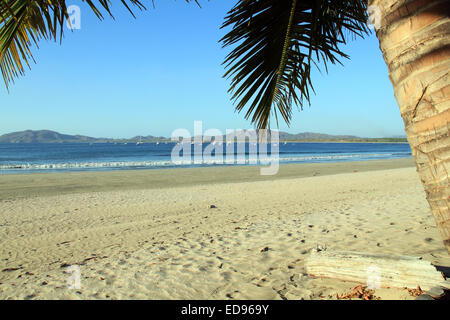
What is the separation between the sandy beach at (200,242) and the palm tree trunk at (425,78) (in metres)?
1.83

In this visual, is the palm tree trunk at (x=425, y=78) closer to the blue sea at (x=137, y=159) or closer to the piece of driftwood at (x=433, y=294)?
the piece of driftwood at (x=433, y=294)

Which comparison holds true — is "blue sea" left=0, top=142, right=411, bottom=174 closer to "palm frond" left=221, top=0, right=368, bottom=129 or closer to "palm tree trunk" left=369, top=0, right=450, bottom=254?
A: "palm frond" left=221, top=0, right=368, bottom=129

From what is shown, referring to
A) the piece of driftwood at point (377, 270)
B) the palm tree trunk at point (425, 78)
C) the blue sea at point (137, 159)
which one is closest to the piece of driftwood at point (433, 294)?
the piece of driftwood at point (377, 270)

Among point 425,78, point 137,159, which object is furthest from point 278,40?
point 137,159

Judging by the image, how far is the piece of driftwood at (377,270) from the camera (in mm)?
2830

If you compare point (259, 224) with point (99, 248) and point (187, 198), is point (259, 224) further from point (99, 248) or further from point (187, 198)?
point (187, 198)

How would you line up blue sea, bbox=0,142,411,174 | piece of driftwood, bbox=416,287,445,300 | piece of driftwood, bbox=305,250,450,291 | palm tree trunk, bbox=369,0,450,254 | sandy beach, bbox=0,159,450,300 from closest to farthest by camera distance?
palm tree trunk, bbox=369,0,450,254, piece of driftwood, bbox=416,287,445,300, piece of driftwood, bbox=305,250,450,291, sandy beach, bbox=0,159,450,300, blue sea, bbox=0,142,411,174

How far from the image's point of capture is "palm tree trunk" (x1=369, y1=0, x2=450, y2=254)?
1251 millimetres

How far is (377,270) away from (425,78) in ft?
7.68

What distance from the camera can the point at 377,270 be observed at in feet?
10.1

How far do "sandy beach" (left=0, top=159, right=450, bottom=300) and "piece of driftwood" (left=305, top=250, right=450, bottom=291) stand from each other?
3.7 inches

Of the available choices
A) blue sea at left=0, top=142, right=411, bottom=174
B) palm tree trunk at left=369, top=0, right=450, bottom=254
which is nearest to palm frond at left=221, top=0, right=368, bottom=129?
palm tree trunk at left=369, top=0, right=450, bottom=254
